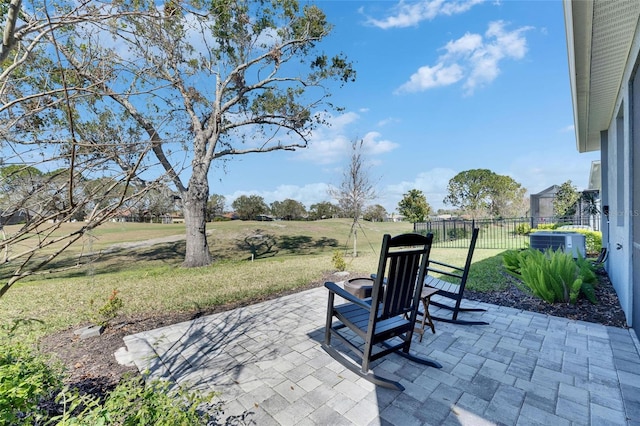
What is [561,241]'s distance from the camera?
6500 millimetres

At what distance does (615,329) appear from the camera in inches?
127

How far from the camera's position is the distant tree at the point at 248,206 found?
29.3 m

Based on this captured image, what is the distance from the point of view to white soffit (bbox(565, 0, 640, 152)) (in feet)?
8.77

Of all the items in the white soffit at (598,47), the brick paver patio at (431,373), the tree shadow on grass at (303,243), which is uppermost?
the white soffit at (598,47)

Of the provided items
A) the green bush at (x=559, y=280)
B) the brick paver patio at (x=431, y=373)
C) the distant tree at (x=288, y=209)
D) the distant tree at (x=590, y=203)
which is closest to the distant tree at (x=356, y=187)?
the green bush at (x=559, y=280)

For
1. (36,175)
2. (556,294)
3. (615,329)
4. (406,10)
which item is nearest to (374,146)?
(406,10)

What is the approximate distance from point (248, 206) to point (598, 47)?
92.9ft

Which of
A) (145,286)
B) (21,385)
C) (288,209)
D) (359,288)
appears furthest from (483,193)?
(21,385)

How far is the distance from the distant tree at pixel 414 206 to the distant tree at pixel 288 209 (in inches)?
469

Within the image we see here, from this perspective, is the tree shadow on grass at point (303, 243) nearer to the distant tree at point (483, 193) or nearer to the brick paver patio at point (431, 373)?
the brick paver patio at point (431, 373)

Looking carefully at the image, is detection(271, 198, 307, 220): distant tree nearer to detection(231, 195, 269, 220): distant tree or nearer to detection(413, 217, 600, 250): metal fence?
detection(231, 195, 269, 220): distant tree

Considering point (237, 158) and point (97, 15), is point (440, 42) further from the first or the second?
point (97, 15)

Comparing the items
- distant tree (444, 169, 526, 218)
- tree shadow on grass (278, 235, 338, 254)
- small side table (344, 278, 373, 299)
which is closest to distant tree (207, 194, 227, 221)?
tree shadow on grass (278, 235, 338, 254)

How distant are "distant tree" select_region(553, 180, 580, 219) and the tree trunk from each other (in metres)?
21.0
